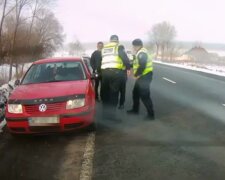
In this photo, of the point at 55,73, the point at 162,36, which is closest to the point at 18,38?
the point at 55,73

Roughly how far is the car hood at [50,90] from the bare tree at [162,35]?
84.9 m

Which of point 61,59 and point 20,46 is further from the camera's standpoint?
point 20,46

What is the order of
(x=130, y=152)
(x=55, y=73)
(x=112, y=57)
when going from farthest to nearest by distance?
(x=112, y=57)
(x=55, y=73)
(x=130, y=152)

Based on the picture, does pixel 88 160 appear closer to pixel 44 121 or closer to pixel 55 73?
pixel 44 121

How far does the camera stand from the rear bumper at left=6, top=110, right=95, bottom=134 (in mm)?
5844

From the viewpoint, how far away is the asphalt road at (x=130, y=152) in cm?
438

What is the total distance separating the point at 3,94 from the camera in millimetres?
10617

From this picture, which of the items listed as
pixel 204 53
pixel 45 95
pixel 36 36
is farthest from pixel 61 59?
pixel 204 53

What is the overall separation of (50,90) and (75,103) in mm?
647

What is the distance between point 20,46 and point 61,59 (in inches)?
1309

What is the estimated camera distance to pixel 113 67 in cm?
761

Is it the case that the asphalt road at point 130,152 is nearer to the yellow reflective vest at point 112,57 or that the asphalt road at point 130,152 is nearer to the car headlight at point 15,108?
the car headlight at point 15,108

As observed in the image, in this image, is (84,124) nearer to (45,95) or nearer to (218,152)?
(45,95)

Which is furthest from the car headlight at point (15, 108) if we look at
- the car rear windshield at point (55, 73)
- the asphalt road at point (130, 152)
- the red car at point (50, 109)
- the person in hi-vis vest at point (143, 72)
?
the person in hi-vis vest at point (143, 72)
